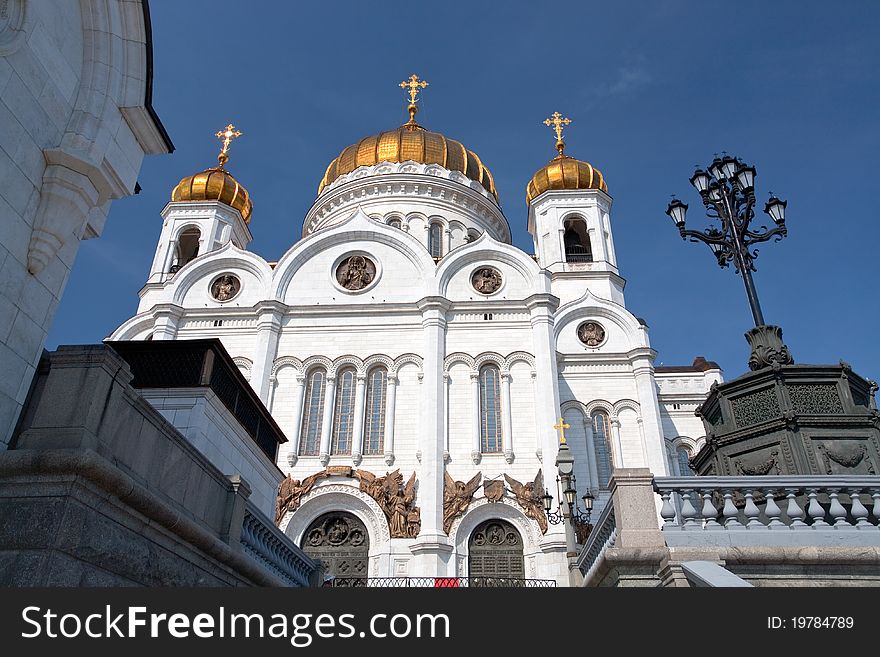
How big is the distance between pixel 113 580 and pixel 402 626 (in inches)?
99.0

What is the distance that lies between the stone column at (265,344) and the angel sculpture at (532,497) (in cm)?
919

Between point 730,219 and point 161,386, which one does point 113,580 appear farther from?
point 730,219

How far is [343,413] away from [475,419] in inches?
184

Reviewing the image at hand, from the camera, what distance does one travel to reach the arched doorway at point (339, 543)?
2084 cm

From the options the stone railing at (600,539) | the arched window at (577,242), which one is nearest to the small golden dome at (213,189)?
the arched window at (577,242)

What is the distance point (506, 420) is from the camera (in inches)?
910

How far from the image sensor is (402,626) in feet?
13.9

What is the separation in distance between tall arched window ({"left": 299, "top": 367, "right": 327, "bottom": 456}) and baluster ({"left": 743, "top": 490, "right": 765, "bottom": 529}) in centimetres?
1730

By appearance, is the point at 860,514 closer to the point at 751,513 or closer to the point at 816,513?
the point at 816,513

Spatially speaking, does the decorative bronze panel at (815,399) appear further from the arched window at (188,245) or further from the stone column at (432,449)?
the arched window at (188,245)

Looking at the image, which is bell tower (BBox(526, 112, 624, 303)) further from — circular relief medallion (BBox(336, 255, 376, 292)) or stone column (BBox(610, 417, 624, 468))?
circular relief medallion (BBox(336, 255, 376, 292))

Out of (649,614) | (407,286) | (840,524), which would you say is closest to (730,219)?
(840,524)

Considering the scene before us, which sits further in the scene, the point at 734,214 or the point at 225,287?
the point at 225,287

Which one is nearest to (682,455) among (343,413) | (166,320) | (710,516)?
(343,413)
